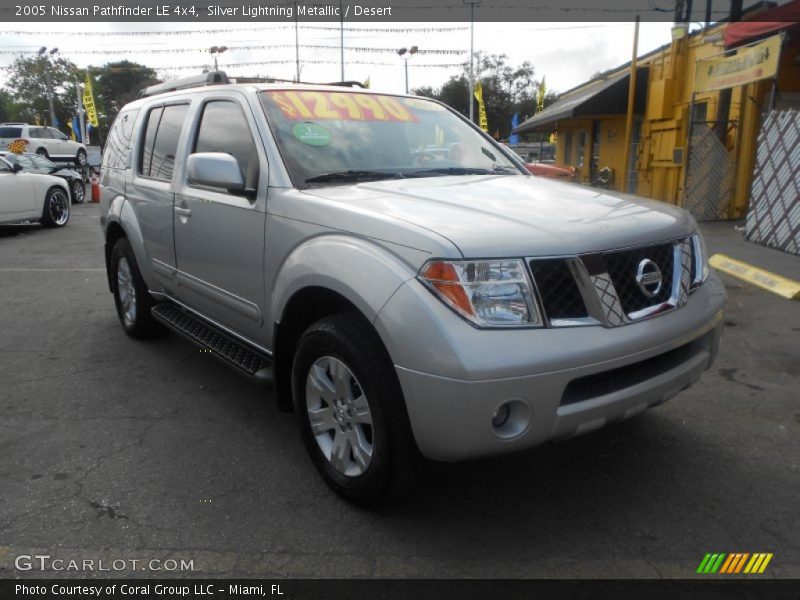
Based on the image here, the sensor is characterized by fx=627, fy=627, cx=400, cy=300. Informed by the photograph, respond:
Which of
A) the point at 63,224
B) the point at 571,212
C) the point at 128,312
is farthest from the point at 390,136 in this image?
the point at 63,224

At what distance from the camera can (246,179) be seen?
3309 mm

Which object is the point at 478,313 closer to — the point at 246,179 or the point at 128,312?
the point at 246,179

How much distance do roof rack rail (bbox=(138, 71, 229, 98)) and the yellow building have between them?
8.77m

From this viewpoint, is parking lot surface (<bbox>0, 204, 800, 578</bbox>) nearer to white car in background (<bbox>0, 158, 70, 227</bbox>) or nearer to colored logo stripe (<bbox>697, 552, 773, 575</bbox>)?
colored logo stripe (<bbox>697, 552, 773, 575</bbox>)

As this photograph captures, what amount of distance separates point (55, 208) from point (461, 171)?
40.2ft

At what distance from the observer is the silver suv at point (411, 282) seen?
88.5 inches

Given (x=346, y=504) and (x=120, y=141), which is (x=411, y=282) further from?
(x=120, y=141)

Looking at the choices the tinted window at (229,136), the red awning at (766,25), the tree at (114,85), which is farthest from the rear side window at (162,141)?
the tree at (114,85)

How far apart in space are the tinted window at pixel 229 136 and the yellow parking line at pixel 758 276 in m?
5.00

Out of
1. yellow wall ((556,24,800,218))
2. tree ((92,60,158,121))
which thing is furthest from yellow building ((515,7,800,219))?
tree ((92,60,158,121))

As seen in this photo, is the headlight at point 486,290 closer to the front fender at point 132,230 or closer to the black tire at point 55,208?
the front fender at point 132,230

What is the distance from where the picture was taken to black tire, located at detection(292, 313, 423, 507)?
→ 2.41m

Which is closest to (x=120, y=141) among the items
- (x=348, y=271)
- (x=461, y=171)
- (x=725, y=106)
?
(x=461, y=171)

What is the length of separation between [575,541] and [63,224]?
45.4ft
